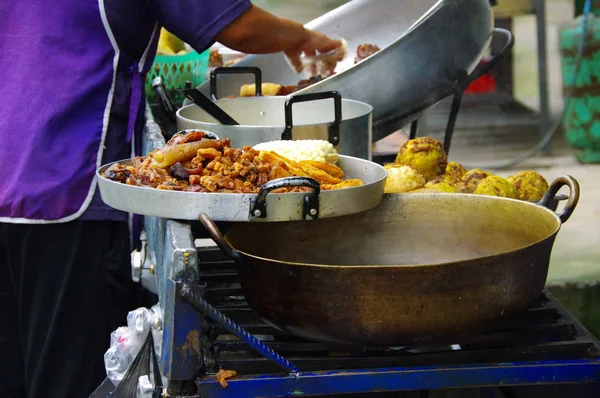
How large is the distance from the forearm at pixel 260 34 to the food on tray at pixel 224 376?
1.30 metres

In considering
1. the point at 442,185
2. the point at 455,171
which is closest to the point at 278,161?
the point at 442,185

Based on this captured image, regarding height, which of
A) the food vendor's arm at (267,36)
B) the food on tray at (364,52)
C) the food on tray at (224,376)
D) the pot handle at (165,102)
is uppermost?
the food vendor's arm at (267,36)

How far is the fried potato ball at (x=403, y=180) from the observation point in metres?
2.38

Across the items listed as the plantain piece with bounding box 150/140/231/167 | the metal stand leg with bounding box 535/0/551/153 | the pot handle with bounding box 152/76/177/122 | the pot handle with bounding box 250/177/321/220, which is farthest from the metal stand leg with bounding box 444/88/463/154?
the metal stand leg with bounding box 535/0/551/153

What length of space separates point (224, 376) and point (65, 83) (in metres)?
1.34

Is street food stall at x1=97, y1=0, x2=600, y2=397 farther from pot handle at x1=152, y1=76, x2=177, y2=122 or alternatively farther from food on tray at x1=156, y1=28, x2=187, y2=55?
food on tray at x1=156, y1=28, x2=187, y2=55

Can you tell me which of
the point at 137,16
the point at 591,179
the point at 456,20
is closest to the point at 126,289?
the point at 137,16

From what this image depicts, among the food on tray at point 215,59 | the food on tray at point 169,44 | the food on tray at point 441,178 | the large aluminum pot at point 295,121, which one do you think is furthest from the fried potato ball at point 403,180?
the food on tray at point 215,59

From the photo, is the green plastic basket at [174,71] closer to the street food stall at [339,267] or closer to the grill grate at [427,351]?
the street food stall at [339,267]

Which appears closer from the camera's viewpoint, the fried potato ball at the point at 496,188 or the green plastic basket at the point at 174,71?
the fried potato ball at the point at 496,188

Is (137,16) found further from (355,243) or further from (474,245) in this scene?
(474,245)

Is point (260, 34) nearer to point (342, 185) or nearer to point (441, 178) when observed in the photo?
point (441, 178)

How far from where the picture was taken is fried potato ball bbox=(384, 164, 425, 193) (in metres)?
2.38

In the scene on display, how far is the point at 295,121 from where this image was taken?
287 centimetres
